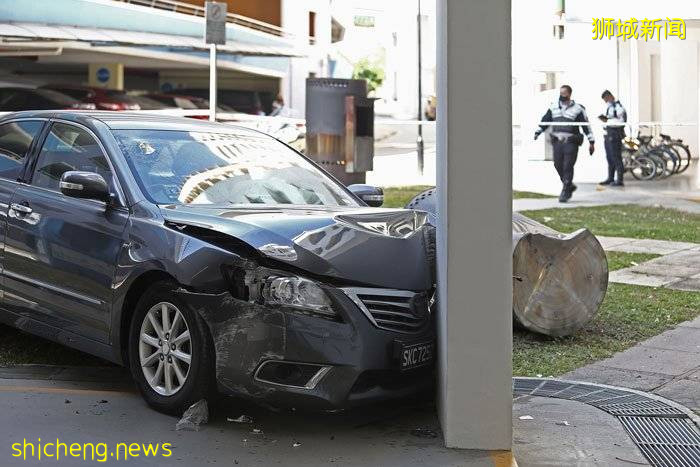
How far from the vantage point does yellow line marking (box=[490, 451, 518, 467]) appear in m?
5.34

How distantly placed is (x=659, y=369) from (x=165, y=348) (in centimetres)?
336

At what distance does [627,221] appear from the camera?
15.9 meters

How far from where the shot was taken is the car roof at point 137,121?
7.17m

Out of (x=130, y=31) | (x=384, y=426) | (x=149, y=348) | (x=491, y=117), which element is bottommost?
(x=384, y=426)

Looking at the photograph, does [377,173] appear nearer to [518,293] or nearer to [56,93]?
[56,93]

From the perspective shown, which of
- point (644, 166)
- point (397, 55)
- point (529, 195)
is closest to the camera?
point (529, 195)

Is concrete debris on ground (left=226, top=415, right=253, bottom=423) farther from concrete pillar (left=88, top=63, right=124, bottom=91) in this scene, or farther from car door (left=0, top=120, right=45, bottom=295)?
concrete pillar (left=88, top=63, right=124, bottom=91)

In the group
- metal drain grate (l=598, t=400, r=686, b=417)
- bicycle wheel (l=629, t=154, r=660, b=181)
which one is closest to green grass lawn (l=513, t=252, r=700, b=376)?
metal drain grate (l=598, t=400, r=686, b=417)

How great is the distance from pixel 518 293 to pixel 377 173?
18.7m

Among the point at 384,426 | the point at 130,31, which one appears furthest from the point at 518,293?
the point at 130,31

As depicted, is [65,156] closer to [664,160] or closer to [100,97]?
[664,160]

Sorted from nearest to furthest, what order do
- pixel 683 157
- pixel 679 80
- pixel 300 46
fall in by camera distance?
pixel 683 157, pixel 679 80, pixel 300 46

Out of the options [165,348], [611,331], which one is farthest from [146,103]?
[165,348]

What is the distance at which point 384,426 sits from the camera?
6082 millimetres
